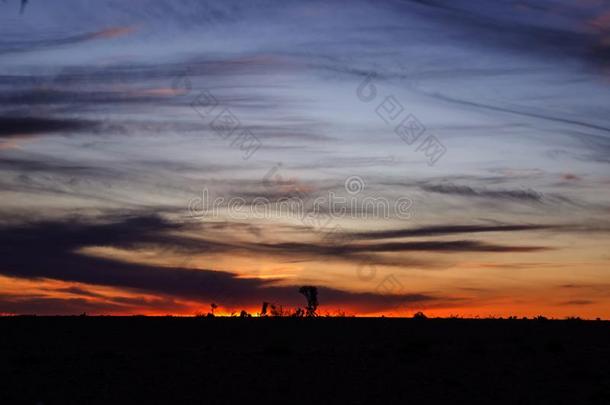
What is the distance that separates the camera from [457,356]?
93.0ft

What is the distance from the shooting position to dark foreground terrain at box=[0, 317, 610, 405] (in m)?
25.0

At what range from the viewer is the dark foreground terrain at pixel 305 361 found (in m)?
25.0

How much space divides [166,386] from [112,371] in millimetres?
2021

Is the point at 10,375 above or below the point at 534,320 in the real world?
below

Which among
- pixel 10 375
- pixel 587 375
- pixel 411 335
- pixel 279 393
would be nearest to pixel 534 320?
pixel 411 335

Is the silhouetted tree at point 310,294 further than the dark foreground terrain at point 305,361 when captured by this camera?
Yes

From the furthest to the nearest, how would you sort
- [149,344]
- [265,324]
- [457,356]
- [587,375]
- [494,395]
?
[265,324] < [149,344] < [457,356] < [587,375] < [494,395]

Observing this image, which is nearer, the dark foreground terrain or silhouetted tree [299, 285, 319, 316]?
the dark foreground terrain

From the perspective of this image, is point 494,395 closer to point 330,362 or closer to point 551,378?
point 551,378

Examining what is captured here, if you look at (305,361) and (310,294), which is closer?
(305,361)

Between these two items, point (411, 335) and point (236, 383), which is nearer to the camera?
point (236, 383)

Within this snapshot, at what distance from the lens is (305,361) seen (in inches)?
1096

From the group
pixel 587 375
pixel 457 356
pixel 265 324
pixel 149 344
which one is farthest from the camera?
pixel 265 324

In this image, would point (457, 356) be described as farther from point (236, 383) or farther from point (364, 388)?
point (236, 383)
